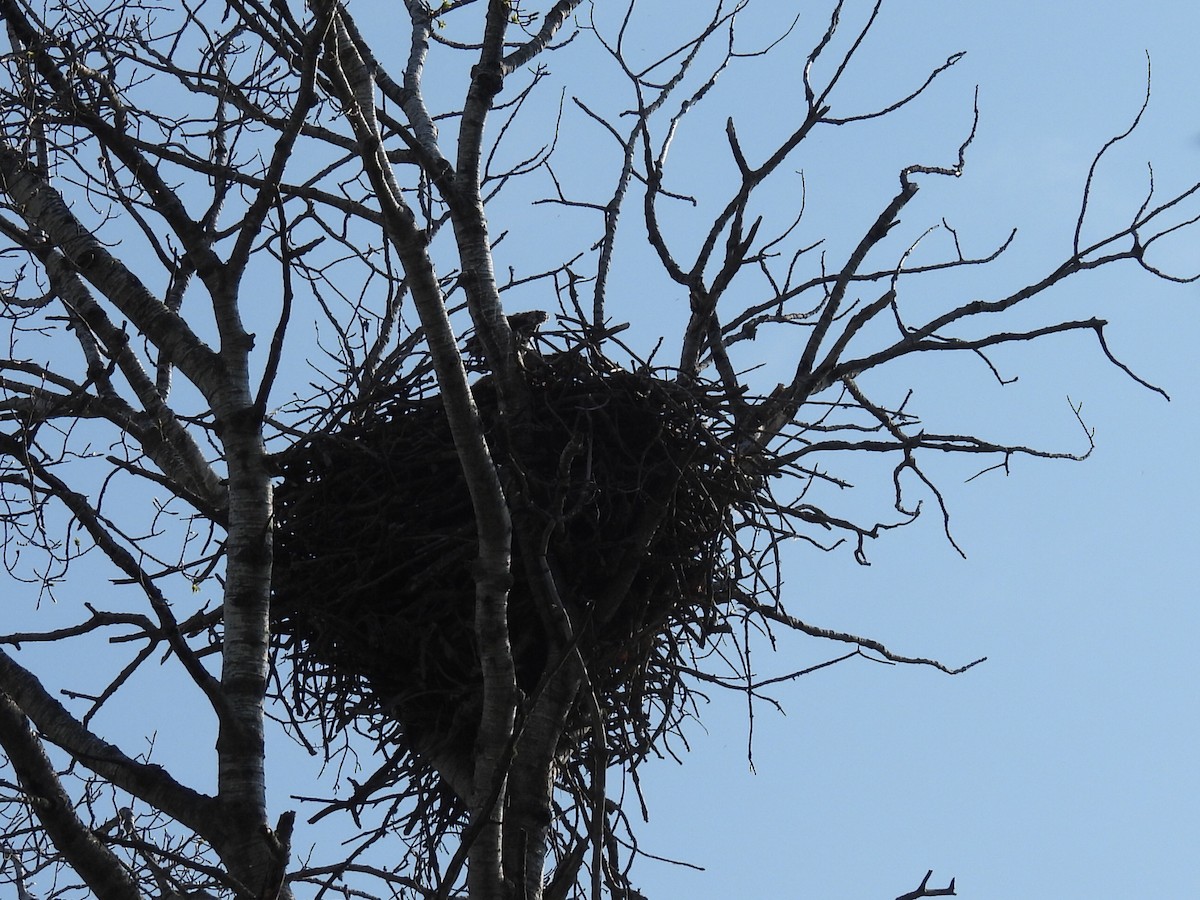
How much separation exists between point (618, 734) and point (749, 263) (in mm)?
1407

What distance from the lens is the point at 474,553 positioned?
354 centimetres

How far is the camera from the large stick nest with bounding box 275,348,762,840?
3.58 metres

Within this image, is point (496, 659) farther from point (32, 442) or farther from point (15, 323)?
point (15, 323)

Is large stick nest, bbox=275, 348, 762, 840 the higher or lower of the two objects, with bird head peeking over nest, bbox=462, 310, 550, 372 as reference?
lower

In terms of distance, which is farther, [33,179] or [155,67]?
[155,67]

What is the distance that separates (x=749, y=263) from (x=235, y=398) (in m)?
1.64

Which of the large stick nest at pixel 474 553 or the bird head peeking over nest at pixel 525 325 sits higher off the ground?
the bird head peeking over nest at pixel 525 325

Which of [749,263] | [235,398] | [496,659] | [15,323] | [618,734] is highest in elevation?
[15,323]

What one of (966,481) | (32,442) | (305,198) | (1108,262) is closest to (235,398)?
(305,198)

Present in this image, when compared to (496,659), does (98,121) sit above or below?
above

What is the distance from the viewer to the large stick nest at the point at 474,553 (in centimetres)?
358

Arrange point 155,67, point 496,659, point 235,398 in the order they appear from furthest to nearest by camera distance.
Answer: point 155,67, point 235,398, point 496,659

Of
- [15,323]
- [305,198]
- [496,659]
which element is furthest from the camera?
[15,323]

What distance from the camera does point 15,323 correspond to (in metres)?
4.45
